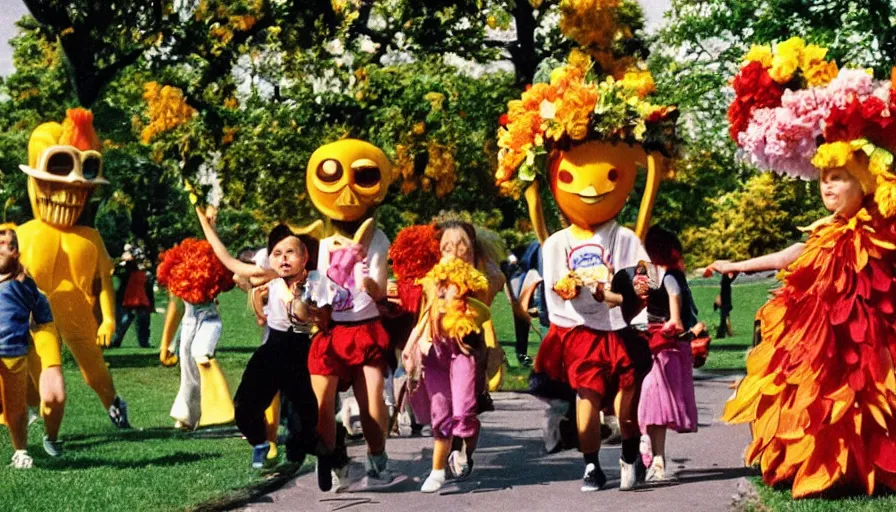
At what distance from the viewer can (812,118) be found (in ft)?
27.9

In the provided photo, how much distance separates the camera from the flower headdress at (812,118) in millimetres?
8281

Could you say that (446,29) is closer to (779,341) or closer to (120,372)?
(120,372)

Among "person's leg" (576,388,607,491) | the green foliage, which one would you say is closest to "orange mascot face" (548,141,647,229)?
"person's leg" (576,388,607,491)

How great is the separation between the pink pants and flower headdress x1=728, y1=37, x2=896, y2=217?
2181 mm

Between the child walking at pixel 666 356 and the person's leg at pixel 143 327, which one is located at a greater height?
the child walking at pixel 666 356

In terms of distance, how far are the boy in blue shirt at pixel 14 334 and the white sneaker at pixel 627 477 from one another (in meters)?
4.14

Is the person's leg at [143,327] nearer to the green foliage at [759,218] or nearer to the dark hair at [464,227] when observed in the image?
the green foliage at [759,218]

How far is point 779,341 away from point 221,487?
3.49 meters

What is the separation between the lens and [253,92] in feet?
62.1

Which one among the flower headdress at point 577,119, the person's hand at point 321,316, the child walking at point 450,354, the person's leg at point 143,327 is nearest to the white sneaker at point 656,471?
the child walking at point 450,354

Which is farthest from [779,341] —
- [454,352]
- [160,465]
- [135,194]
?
[135,194]

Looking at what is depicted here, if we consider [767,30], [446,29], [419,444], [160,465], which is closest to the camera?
[160,465]

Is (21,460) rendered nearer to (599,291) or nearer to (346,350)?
(346,350)

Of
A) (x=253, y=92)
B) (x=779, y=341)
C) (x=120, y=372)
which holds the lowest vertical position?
(x=120, y=372)
